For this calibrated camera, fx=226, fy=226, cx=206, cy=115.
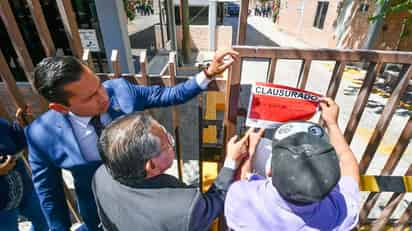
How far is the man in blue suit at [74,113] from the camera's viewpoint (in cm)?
113

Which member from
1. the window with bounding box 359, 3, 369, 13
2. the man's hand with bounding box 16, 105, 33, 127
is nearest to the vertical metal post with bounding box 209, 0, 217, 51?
the window with bounding box 359, 3, 369, 13

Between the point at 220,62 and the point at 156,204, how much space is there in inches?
32.4

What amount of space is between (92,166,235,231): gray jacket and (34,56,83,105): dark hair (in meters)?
0.47

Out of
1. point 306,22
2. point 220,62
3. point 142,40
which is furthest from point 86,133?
point 306,22

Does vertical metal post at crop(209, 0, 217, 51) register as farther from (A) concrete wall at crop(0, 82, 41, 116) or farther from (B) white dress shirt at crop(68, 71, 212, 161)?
(B) white dress shirt at crop(68, 71, 212, 161)

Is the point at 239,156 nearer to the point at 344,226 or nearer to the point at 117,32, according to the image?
the point at 344,226

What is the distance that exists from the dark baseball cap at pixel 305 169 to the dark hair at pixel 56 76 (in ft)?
3.40

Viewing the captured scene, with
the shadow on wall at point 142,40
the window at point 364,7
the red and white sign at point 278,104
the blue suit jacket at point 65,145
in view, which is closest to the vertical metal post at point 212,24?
the shadow on wall at point 142,40

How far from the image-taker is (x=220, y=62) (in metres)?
1.31

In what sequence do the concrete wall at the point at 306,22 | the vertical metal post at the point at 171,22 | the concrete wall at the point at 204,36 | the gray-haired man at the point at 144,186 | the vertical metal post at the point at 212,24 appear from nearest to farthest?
the gray-haired man at the point at 144,186
the vertical metal post at the point at 171,22
the vertical metal post at the point at 212,24
the concrete wall at the point at 306,22
the concrete wall at the point at 204,36

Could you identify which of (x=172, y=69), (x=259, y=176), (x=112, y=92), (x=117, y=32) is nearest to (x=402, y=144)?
(x=259, y=176)

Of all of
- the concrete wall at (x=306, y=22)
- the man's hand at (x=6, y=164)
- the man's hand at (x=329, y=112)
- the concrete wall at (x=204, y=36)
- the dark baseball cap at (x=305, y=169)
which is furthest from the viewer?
the concrete wall at (x=204, y=36)

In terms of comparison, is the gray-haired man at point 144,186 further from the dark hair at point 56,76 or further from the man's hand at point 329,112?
the man's hand at point 329,112

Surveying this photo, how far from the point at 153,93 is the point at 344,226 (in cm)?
126
